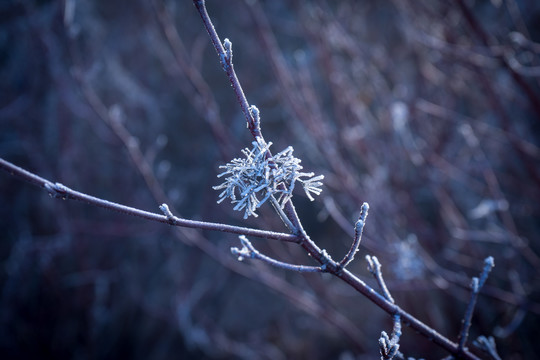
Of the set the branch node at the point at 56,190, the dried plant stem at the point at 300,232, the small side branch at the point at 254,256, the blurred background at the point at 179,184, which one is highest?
the blurred background at the point at 179,184

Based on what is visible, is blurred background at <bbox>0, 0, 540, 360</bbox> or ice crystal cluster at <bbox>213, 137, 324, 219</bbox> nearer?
ice crystal cluster at <bbox>213, 137, 324, 219</bbox>

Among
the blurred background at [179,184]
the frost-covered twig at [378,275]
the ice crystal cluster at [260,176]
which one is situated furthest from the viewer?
the blurred background at [179,184]

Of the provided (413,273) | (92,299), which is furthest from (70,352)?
(413,273)

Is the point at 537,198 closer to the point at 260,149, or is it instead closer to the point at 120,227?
the point at 260,149

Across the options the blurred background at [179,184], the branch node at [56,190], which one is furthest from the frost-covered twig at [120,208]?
the blurred background at [179,184]

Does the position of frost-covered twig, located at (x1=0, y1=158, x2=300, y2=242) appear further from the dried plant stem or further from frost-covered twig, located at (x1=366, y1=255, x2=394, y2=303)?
frost-covered twig, located at (x1=366, y1=255, x2=394, y2=303)

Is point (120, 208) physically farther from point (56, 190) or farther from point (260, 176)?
point (260, 176)

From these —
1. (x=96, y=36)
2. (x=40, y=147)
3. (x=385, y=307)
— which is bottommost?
(x=385, y=307)

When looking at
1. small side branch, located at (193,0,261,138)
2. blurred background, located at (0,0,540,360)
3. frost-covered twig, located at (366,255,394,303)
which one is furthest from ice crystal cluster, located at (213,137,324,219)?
blurred background, located at (0,0,540,360)

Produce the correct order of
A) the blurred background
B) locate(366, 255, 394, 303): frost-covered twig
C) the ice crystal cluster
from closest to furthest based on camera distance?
the ice crystal cluster → locate(366, 255, 394, 303): frost-covered twig → the blurred background

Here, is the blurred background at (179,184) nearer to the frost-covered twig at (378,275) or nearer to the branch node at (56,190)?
the frost-covered twig at (378,275)

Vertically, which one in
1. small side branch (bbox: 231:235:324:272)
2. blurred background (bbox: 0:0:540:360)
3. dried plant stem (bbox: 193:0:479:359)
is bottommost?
small side branch (bbox: 231:235:324:272)
